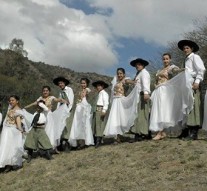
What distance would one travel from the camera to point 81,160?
34.4ft

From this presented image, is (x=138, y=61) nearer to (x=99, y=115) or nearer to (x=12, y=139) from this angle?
(x=99, y=115)

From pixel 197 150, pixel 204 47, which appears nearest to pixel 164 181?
pixel 197 150

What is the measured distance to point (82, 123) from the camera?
39.8ft

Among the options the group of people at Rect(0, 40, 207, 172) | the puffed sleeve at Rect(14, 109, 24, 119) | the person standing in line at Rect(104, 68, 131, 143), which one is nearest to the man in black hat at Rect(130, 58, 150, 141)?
the group of people at Rect(0, 40, 207, 172)

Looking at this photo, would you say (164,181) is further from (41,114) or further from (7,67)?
(7,67)

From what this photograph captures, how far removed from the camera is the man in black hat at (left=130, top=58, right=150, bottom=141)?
35.8 ft

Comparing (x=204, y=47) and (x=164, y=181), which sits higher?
(x=204, y=47)

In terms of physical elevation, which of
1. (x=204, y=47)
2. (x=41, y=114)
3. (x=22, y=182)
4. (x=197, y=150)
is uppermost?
(x=204, y=47)

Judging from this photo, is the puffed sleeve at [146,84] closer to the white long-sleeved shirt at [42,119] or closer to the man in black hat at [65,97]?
the man in black hat at [65,97]

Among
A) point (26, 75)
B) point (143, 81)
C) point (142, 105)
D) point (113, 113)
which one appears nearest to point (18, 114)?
point (113, 113)

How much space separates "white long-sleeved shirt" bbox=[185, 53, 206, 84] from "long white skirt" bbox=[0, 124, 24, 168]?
4.44 metres

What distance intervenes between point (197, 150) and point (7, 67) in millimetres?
50274

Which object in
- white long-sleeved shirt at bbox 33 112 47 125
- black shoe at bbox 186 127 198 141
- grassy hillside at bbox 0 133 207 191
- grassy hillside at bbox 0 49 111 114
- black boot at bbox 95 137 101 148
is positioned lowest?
grassy hillside at bbox 0 133 207 191

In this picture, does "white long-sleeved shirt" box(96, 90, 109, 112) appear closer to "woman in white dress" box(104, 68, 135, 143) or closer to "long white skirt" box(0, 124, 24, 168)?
"woman in white dress" box(104, 68, 135, 143)
